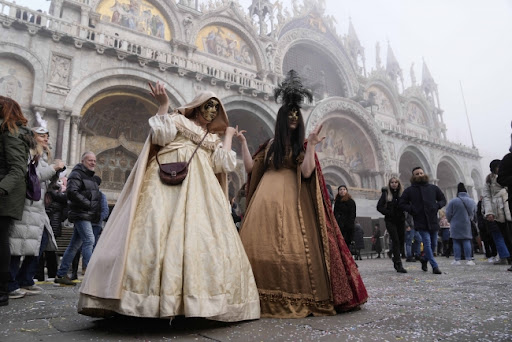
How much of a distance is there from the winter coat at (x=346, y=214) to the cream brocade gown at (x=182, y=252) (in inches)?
159

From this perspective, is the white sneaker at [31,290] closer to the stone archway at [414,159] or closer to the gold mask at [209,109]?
the gold mask at [209,109]

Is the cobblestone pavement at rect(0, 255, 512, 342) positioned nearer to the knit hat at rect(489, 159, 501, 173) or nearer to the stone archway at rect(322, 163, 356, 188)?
the knit hat at rect(489, 159, 501, 173)

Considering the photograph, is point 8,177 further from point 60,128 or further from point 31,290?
point 60,128

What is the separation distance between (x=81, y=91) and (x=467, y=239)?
10809 mm

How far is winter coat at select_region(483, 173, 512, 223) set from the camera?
5.49m

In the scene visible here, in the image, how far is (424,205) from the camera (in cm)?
502

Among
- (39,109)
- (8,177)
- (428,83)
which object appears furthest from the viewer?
(428,83)

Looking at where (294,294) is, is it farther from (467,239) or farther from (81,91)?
(81,91)

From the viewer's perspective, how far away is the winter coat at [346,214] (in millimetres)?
5845

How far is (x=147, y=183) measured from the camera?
7.00 ft

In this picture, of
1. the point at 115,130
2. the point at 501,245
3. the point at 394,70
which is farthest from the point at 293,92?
the point at 394,70

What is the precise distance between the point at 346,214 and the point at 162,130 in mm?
4367

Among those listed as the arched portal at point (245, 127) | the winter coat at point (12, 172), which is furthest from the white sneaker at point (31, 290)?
the arched portal at point (245, 127)

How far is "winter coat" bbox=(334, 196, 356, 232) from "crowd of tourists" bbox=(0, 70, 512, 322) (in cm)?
338
